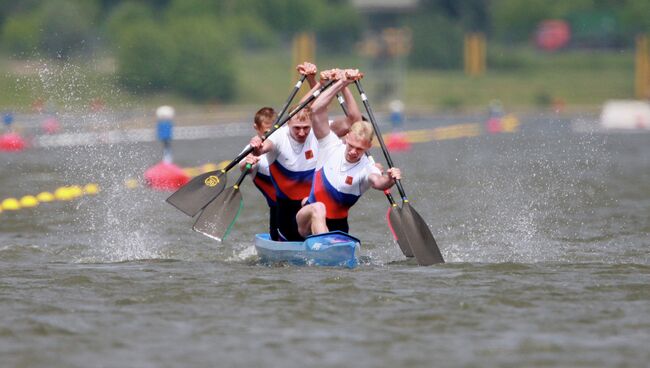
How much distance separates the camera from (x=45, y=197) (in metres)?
18.9

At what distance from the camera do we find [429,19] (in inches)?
2462

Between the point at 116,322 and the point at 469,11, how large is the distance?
56.4 metres

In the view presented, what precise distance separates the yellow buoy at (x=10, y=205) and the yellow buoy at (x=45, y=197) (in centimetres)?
49

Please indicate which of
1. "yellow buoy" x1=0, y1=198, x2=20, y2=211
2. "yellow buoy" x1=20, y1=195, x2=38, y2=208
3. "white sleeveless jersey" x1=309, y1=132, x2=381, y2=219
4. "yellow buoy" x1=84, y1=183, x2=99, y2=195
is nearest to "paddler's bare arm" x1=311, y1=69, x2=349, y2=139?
"white sleeveless jersey" x1=309, y1=132, x2=381, y2=219

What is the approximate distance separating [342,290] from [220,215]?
106 inches

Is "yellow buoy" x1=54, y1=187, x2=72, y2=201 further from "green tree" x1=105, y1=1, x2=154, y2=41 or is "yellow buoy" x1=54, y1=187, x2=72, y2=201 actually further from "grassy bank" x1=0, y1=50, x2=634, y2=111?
"green tree" x1=105, y1=1, x2=154, y2=41

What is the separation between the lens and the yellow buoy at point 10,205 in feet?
57.8

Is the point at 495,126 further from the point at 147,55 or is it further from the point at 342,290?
the point at 342,290

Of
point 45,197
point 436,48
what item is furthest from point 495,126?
point 45,197

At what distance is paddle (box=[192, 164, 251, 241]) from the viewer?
12828 mm

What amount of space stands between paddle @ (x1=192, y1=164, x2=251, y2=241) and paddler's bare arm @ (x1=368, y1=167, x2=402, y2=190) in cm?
172

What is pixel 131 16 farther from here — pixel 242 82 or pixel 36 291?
pixel 36 291

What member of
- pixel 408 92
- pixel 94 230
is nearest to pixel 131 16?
pixel 408 92

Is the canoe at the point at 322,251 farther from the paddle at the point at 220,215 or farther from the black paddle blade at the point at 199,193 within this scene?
the black paddle blade at the point at 199,193
